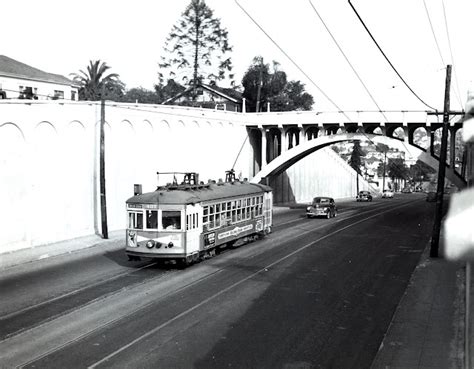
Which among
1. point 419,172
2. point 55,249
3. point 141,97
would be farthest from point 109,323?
point 419,172

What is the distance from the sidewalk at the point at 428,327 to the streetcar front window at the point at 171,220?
775 cm

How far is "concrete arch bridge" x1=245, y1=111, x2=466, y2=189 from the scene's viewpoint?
3822 centimetres

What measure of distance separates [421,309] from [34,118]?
18548 millimetres

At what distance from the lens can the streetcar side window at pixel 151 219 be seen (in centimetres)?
1792

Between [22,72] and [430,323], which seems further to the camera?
[22,72]

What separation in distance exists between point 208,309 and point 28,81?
3265 cm

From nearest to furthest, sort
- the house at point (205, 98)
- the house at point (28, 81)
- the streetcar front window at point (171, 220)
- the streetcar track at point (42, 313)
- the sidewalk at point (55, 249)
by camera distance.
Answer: the streetcar track at point (42, 313) → the streetcar front window at point (171, 220) → the sidewalk at point (55, 249) → the house at point (28, 81) → the house at point (205, 98)

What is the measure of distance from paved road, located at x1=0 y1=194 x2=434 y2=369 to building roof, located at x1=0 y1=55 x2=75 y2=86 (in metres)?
21.4

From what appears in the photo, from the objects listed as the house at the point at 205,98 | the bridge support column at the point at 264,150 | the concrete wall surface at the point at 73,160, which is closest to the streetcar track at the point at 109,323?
the concrete wall surface at the point at 73,160

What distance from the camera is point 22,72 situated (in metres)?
38.9

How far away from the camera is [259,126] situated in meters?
45.2

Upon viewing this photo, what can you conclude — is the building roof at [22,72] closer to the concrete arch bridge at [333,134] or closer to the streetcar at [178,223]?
the concrete arch bridge at [333,134]

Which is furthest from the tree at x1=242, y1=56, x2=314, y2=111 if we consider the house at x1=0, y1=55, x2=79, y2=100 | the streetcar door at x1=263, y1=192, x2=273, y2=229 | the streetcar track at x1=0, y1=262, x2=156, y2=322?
the streetcar track at x1=0, y1=262, x2=156, y2=322

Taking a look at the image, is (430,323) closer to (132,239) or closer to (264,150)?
(132,239)
